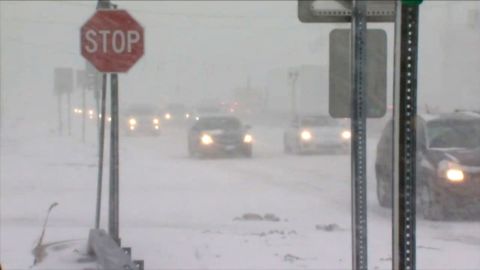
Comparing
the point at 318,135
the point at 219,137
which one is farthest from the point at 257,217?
the point at 318,135

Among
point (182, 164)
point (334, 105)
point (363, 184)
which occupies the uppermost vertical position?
point (334, 105)

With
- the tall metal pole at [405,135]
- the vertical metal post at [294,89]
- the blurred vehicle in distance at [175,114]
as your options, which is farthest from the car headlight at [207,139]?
the tall metal pole at [405,135]

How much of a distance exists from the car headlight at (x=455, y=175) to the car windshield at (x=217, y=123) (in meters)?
15.1

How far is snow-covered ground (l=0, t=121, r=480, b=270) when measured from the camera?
8.76 meters

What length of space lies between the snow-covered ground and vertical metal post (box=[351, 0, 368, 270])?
148 inches

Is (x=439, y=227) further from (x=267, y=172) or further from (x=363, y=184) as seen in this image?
(x=267, y=172)

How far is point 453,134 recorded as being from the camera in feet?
39.4

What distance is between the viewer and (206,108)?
30750mm

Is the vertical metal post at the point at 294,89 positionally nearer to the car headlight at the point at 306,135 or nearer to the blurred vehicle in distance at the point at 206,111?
the blurred vehicle in distance at the point at 206,111

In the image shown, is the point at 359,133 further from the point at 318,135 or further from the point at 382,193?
the point at 318,135

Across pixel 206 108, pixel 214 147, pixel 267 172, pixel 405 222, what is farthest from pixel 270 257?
pixel 206 108

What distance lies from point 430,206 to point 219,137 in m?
15.5

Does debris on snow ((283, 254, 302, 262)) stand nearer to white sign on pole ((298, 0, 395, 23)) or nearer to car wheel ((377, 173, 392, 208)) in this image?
car wheel ((377, 173, 392, 208))

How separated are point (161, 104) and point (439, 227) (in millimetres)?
27154
